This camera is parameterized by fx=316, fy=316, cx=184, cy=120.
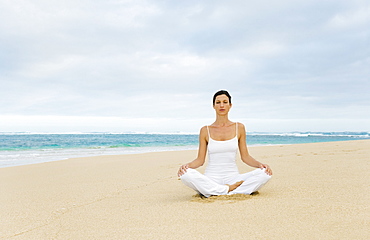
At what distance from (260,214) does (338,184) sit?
7.09ft

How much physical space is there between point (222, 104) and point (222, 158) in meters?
0.78

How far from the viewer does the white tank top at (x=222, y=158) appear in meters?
4.54

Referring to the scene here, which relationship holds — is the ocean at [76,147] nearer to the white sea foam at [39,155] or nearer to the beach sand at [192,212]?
the white sea foam at [39,155]

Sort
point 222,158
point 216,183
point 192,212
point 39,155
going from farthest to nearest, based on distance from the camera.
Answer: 1. point 39,155
2. point 222,158
3. point 216,183
4. point 192,212

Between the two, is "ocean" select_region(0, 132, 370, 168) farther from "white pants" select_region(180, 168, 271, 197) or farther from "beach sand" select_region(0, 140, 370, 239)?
"white pants" select_region(180, 168, 271, 197)

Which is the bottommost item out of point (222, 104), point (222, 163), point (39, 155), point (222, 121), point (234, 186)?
point (39, 155)

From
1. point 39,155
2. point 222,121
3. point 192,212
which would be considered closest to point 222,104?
point 222,121

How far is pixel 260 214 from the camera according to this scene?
11.2 ft

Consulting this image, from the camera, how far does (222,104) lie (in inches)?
181

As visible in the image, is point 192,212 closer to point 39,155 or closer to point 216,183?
point 216,183

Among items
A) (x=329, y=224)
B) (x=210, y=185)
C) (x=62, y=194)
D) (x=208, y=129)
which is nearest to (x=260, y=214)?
(x=329, y=224)

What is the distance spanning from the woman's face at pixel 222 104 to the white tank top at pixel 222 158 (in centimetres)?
38

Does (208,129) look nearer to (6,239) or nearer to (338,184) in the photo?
(338,184)

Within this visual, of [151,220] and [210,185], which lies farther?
[210,185]
